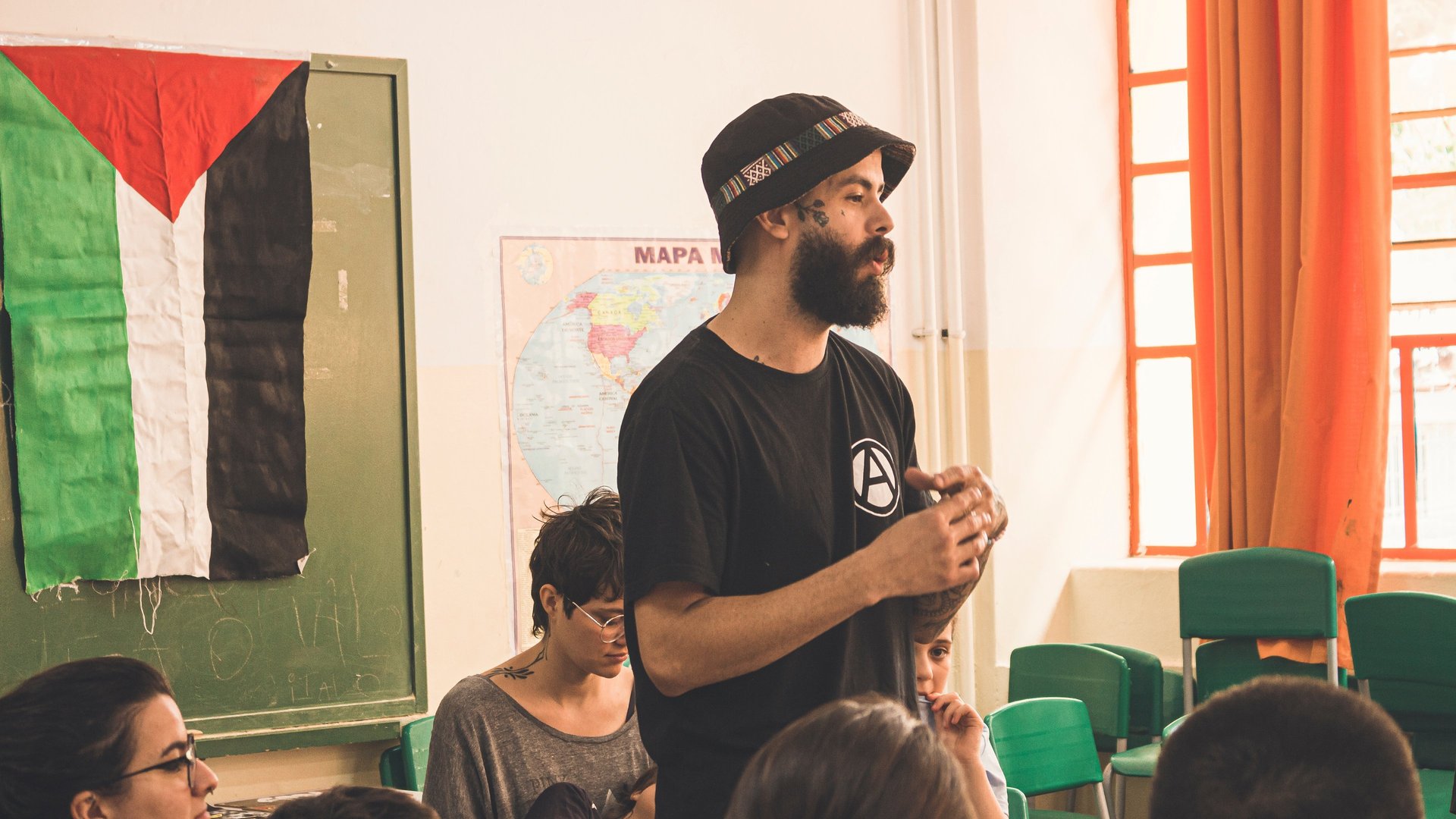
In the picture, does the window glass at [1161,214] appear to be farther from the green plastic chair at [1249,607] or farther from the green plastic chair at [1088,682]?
the green plastic chair at [1088,682]

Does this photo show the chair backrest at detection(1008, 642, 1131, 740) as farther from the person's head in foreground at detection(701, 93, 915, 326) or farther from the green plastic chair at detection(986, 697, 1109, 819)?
the person's head in foreground at detection(701, 93, 915, 326)

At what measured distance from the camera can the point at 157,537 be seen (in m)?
3.55

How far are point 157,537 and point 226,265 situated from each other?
2.53ft

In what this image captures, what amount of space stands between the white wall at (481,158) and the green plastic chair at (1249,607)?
213cm

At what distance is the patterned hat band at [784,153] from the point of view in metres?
1.54

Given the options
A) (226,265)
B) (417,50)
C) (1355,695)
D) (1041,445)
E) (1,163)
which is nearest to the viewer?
(1355,695)

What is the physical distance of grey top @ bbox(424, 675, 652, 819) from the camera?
210cm

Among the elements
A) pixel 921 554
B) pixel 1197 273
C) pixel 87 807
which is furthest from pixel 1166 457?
pixel 87 807

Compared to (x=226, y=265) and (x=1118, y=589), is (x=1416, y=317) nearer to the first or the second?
(x=1118, y=589)

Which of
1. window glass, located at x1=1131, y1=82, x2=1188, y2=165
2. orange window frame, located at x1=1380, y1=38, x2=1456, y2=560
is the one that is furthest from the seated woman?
window glass, located at x1=1131, y1=82, x2=1188, y2=165

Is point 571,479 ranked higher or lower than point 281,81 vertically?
lower

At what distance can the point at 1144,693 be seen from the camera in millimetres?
4375

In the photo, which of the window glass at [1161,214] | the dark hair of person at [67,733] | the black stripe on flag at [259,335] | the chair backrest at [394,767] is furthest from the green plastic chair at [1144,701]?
A: the dark hair of person at [67,733]

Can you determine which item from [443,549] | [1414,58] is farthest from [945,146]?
[443,549]
